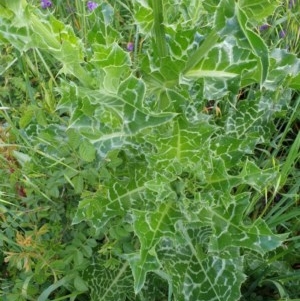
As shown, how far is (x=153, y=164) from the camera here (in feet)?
5.10

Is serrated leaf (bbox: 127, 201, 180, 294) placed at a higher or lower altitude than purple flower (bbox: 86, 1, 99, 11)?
lower

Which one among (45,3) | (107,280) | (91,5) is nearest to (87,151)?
(107,280)

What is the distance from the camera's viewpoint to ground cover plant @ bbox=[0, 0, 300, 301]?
1.39 meters

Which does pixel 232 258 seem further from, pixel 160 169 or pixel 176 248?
pixel 160 169

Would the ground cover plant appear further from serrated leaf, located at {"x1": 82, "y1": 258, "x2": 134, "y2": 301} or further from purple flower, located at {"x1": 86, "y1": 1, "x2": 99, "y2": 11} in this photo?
purple flower, located at {"x1": 86, "y1": 1, "x2": 99, "y2": 11}

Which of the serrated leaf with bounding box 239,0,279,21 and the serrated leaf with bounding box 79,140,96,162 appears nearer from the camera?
the serrated leaf with bounding box 239,0,279,21

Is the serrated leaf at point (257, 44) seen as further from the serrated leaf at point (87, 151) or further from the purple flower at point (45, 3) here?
the purple flower at point (45, 3)

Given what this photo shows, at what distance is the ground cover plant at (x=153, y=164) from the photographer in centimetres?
139

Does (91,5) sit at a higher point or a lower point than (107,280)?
higher

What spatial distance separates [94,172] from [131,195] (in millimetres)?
165

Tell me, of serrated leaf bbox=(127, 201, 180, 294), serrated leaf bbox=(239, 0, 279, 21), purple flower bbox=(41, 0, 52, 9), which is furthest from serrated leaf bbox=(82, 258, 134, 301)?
purple flower bbox=(41, 0, 52, 9)

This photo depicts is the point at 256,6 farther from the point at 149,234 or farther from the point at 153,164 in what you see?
the point at 149,234

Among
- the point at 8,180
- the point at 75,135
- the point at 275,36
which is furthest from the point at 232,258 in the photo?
the point at 275,36

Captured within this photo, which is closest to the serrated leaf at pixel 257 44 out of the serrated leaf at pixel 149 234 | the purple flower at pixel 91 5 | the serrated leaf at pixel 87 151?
the serrated leaf at pixel 149 234
